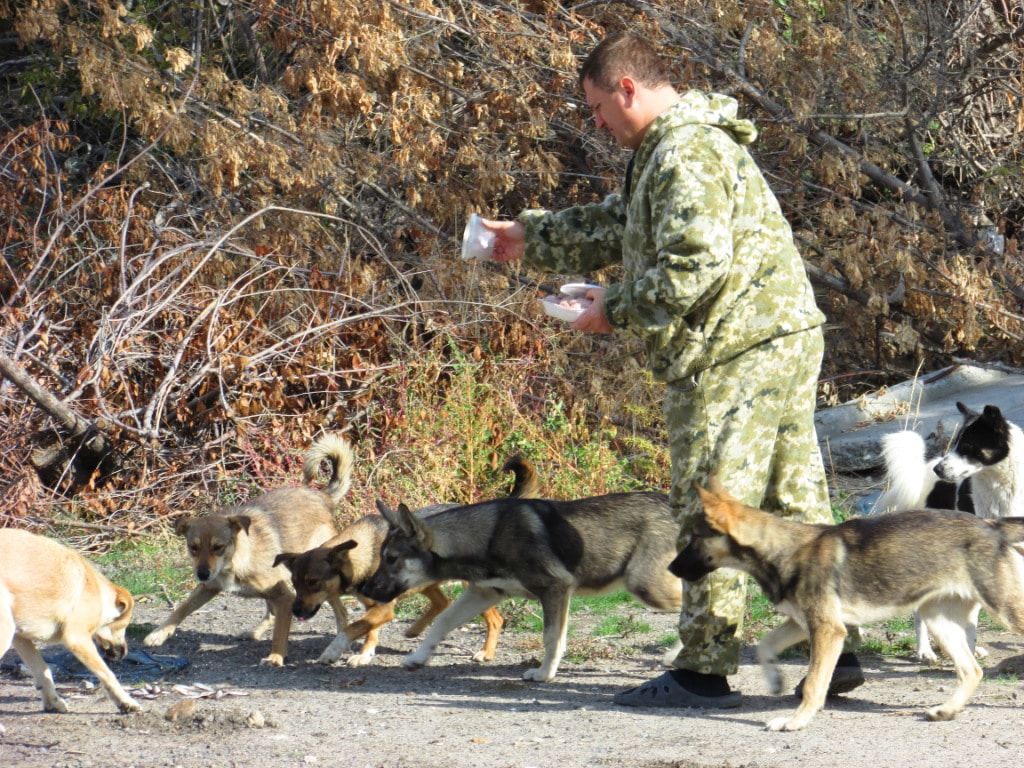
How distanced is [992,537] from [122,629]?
12.7 ft

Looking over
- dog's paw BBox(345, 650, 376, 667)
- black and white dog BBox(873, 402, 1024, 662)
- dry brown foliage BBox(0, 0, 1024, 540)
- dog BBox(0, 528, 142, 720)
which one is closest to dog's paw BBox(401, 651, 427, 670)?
dog's paw BBox(345, 650, 376, 667)

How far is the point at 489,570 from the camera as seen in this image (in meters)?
6.65

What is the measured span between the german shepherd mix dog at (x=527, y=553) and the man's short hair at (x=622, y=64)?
234 centimetres

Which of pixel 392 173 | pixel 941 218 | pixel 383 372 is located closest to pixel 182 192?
pixel 392 173

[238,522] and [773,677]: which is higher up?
[238,522]

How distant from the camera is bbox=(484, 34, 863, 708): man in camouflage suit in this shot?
203 inches

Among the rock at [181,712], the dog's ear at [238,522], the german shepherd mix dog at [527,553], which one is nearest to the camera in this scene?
the rock at [181,712]

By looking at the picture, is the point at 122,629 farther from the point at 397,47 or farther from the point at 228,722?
the point at 397,47

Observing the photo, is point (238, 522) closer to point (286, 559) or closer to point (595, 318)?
point (286, 559)

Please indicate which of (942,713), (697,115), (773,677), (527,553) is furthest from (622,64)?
(942,713)

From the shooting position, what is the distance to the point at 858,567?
552cm

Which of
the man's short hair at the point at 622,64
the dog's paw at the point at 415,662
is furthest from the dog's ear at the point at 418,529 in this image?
the man's short hair at the point at 622,64

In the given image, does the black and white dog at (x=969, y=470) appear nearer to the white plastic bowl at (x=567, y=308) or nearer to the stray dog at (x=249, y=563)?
the white plastic bowl at (x=567, y=308)

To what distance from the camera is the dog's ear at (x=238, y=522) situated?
7367 millimetres
